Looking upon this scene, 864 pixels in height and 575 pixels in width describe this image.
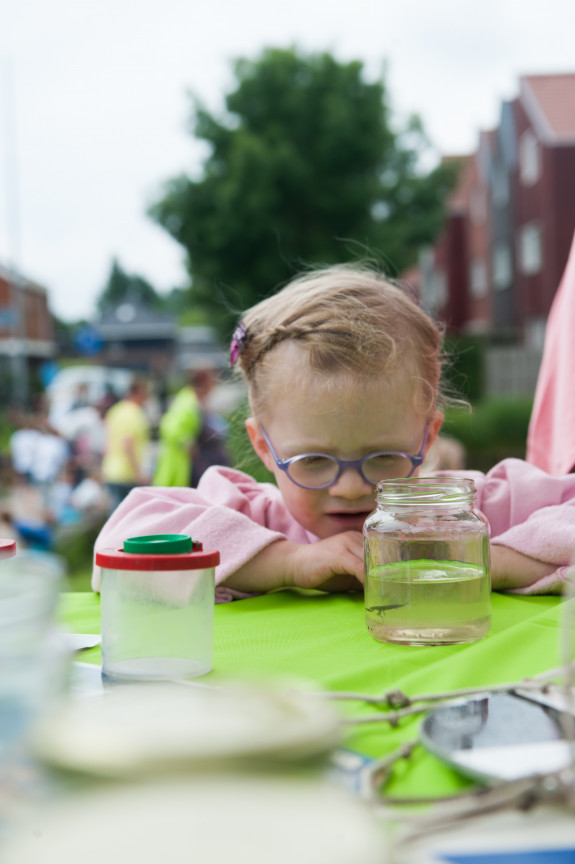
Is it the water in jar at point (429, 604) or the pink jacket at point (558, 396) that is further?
the pink jacket at point (558, 396)

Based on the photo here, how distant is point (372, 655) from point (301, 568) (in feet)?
1.31

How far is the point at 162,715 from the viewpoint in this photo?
1.21 ft

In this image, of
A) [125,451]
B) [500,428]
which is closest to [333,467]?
[125,451]

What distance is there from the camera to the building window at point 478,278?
25169mm

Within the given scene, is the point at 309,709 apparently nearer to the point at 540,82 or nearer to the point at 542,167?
the point at 542,167

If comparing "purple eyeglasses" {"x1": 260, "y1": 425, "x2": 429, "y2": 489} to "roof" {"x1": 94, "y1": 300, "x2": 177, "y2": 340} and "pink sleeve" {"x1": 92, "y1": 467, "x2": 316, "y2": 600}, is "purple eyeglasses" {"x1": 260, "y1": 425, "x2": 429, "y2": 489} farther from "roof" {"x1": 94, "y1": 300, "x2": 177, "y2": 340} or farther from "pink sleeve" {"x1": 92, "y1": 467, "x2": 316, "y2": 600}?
"roof" {"x1": 94, "y1": 300, "x2": 177, "y2": 340}

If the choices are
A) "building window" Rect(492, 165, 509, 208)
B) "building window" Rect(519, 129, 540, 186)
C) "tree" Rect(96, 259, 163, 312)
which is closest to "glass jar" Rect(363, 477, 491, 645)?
"building window" Rect(519, 129, 540, 186)

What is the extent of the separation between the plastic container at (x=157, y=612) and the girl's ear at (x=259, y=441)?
0.77 metres

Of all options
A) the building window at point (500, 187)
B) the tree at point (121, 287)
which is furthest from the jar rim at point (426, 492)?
the tree at point (121, 287)

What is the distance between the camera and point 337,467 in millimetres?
1420

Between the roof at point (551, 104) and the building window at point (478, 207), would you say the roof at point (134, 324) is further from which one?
the roof at point (551, 104)

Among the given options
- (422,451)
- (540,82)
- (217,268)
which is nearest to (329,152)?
(217,268)

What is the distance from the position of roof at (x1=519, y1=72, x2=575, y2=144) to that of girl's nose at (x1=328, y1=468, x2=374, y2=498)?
1949 centimetres

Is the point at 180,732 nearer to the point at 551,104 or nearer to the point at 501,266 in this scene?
the point at 551,104
